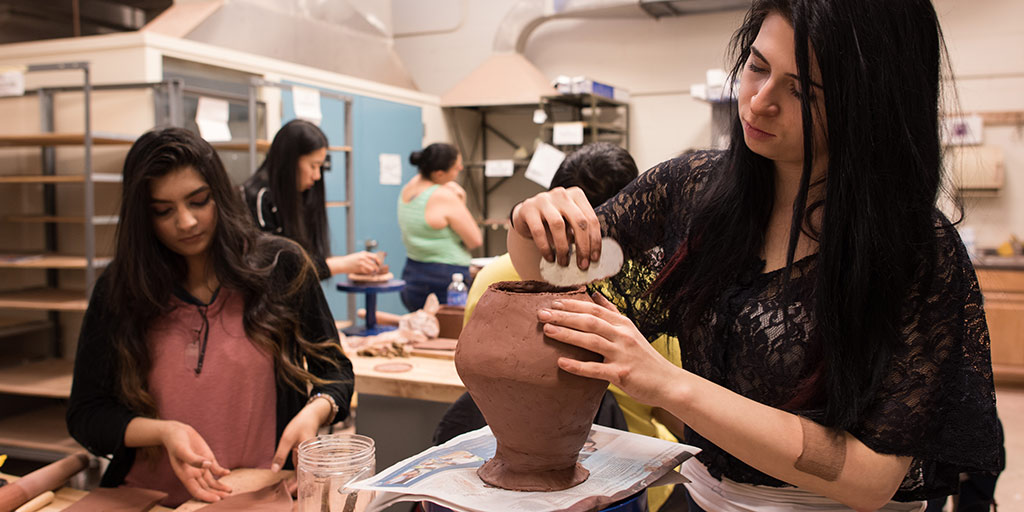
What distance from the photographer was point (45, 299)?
3490 millimetres

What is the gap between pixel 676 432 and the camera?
1836mm

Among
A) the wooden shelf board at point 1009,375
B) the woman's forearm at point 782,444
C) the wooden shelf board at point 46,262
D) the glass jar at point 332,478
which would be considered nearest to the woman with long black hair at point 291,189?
the wooden shelf board at point 46,262

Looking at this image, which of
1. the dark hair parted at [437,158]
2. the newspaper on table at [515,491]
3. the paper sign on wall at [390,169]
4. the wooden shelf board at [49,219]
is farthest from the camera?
the paper sign on wall at [390,169]

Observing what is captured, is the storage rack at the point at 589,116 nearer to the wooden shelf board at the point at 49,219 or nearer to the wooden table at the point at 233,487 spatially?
the wooden shelf board at the point at 49,219

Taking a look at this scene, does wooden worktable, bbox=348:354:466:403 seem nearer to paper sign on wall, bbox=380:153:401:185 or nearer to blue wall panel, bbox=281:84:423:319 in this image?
blue wall panel, bbox=281:84:423:319

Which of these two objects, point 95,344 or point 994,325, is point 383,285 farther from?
point 994,325

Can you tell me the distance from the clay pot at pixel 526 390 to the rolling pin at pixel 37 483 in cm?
84

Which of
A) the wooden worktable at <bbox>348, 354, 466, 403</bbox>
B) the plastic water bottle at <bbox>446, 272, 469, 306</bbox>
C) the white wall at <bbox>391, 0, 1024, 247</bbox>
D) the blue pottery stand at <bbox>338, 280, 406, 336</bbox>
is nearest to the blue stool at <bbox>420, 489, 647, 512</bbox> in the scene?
the wooden worktable at <bbox>348, 354, 466, 403</bbox>

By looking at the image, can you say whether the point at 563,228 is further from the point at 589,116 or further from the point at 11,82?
the point at 589,116

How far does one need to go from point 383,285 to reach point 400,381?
2.72ft

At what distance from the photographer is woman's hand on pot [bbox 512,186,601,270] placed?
1.06 metres

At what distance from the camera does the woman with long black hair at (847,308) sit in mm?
953

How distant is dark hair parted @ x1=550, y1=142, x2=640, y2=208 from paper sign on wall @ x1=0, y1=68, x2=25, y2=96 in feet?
8.29

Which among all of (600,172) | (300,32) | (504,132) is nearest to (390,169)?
(300,32)
